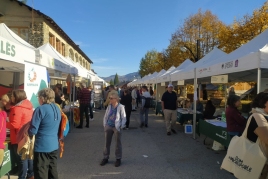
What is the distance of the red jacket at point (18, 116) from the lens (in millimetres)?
3691

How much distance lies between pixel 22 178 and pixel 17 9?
1906 centimetres

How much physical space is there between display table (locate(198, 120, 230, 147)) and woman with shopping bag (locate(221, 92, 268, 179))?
243cm

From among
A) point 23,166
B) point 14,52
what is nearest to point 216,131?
point 23,166

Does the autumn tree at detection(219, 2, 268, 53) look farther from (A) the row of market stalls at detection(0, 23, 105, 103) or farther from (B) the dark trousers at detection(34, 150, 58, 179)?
(B) the dark trousers at detection(34, 150, 58, 179)

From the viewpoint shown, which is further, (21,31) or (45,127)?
(21,31)

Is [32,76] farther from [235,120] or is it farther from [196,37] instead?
Result: [196,37]

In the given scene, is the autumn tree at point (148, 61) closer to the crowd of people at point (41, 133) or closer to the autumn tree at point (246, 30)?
the autumn tree at point (246, 30)

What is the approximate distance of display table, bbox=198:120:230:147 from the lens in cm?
535

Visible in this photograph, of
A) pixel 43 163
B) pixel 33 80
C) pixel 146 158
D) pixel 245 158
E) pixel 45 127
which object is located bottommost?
pixel 146 158

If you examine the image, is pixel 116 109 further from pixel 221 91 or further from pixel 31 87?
pixel 221 91

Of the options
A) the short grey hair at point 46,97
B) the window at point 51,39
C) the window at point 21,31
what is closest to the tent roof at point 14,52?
the short grey hair at point 46,97

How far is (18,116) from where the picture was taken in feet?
12.2

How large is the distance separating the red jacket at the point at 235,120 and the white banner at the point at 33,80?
13.2ft

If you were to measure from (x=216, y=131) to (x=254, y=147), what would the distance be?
3343 mm
